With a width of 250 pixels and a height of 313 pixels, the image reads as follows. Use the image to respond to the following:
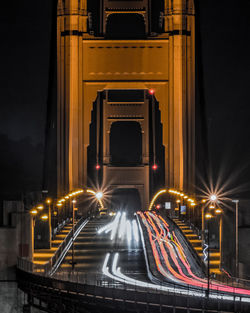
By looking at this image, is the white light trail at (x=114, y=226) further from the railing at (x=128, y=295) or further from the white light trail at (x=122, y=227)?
the railing at (x=128, y=295)

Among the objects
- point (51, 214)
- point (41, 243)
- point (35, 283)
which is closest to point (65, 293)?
point (35, 283)

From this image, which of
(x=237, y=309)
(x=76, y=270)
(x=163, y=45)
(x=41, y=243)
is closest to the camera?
(x=237, y=309)

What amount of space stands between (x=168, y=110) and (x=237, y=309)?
2854 cm

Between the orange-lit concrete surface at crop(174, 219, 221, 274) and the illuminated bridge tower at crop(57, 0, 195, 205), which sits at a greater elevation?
the illuminated bridge tower at crop(57, 0, 195, 205)

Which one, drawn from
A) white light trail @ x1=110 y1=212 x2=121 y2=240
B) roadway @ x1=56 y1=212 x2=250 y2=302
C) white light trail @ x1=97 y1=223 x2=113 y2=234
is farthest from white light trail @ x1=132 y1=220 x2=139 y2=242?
white light trail @ x1=97 y1=223 x2=113 y2=234

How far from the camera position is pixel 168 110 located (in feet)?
171


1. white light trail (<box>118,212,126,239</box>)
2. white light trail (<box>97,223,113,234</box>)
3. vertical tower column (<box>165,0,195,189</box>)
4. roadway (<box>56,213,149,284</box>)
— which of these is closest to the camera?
roadway (<box>56,213,149,284</box>)

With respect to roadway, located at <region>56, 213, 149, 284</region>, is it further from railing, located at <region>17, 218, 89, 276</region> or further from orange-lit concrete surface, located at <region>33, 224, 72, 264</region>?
orange-lit concrete surface, located at <region>33, 224, 72, 264</region>

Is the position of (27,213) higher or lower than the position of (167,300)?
higher

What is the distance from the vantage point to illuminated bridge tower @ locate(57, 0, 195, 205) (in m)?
50.0

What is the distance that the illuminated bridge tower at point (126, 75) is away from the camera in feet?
164

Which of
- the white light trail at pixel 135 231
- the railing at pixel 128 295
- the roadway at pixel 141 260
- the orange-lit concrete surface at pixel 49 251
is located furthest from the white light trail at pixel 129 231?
the railing at pixel 128 295

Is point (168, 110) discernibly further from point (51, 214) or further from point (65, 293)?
point (65, 293)

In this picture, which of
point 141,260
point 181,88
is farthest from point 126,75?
point 141,260
